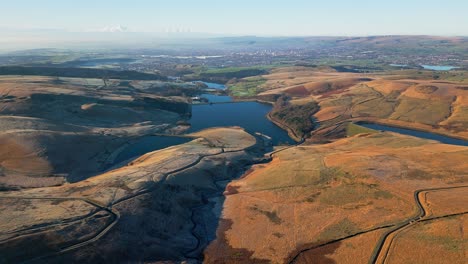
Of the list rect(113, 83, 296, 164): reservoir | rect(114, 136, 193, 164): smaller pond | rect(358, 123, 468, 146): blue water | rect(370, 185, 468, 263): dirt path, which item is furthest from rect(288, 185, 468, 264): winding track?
rect(358, 123, 468, 146): blue water

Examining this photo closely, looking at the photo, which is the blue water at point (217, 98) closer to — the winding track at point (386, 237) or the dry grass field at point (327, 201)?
the dry grass field at point (327, 201)

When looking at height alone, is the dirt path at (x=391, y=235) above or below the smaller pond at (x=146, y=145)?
above

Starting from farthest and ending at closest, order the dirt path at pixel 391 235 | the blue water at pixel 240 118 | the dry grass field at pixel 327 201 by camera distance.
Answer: the blue water at pixel 240 118 < the dry grass field at pixel 327 201 < the dirt path at pixel 391 235

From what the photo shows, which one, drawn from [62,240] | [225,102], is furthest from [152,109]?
[62,240]

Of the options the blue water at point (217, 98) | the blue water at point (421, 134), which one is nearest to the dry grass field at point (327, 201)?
the blue water at point (421, 134)

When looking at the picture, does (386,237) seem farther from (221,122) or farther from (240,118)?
(240,118)

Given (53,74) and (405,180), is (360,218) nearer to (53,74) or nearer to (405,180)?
(405,180)

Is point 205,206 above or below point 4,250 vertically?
below

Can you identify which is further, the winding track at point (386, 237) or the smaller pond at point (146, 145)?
the smaller pond at point (146, 145)
